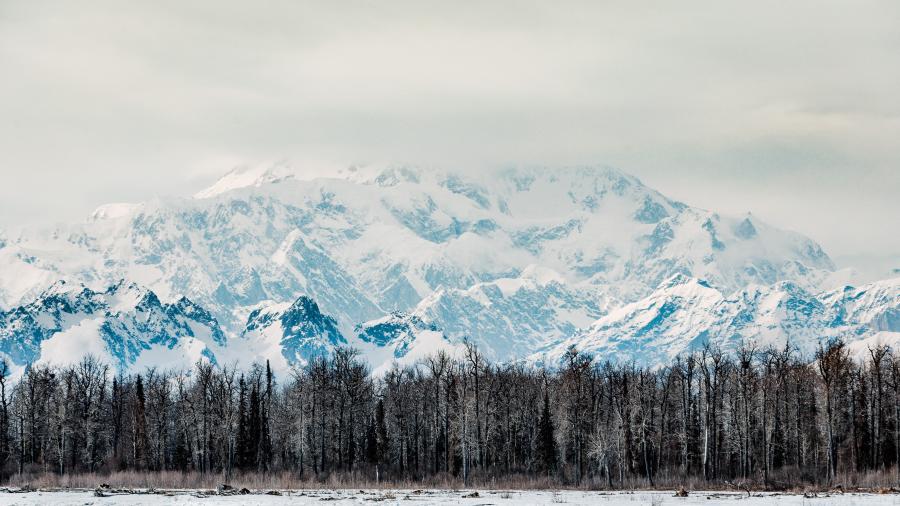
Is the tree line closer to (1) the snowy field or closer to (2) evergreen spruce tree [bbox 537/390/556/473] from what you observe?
(2) evergreen spruce tree [bbox 537/390/556/473]

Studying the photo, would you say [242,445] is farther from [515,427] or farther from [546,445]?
[546,445]

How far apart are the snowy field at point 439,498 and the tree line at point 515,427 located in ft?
63.0

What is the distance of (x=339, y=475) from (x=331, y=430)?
132 feet

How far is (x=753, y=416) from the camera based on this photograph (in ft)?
385

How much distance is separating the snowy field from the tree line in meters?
19.2

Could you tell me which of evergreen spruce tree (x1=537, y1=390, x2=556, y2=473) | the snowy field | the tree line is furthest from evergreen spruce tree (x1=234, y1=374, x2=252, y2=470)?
the snowy field

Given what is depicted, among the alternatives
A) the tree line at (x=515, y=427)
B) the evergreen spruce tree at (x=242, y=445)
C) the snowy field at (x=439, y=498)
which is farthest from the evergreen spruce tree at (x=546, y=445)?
the snowy field at (x=439, y=498)

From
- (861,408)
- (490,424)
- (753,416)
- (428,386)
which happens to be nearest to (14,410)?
(428,386)

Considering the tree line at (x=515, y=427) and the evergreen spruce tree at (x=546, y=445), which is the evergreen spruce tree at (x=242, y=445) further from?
the evergreen spruce tree at (x=546, y=445)

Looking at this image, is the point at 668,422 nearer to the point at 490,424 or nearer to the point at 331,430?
the point at 490,424

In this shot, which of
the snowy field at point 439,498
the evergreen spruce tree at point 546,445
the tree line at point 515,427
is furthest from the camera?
the evergreen spruce tree at point 546,445

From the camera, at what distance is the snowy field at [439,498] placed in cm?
6406

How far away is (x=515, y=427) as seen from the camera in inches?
5143

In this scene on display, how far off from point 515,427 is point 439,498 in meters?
61.3
